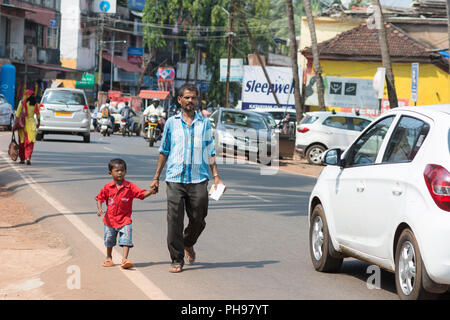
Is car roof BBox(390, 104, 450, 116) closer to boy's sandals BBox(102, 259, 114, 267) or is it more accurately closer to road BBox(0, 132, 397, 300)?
road BBox(0, 132, 397, 300)

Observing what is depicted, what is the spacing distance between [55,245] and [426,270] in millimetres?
4904

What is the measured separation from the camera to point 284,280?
8102 millimetres

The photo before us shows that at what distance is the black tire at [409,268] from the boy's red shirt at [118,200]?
2.66 m

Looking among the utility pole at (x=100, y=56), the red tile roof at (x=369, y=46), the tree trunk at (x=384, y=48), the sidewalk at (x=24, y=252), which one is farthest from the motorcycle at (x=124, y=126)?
the sidewalk at (x=24, y=252)

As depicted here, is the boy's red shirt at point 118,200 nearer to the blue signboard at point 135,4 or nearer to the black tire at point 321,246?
the black tire at point 321,246

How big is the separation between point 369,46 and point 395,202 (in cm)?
3993

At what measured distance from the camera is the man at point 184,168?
827cm

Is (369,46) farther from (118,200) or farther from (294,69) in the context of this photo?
(118,200)

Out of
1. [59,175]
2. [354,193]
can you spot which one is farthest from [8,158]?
[354,193]

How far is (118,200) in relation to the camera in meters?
8.41

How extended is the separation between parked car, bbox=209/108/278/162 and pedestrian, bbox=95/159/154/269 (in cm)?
1952

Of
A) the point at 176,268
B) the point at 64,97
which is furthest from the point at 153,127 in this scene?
the point at 176,268

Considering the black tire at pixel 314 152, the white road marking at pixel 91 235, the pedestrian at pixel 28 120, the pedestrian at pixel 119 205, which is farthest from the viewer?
the black tire at pixel 314 152

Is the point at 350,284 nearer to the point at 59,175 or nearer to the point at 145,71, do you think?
the point at 59,175
